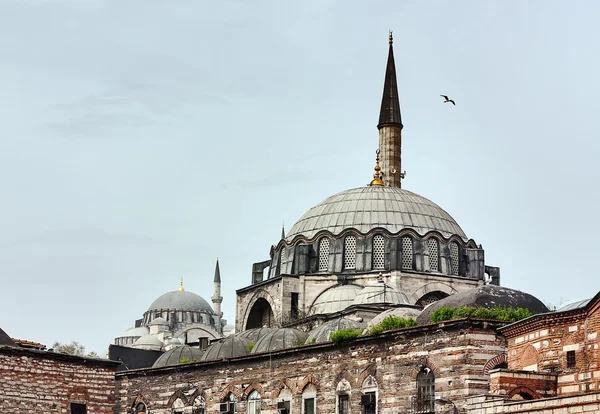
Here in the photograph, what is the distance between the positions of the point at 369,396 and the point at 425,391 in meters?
2.68

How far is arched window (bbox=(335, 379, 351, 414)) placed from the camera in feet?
147

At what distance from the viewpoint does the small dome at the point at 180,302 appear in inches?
4796

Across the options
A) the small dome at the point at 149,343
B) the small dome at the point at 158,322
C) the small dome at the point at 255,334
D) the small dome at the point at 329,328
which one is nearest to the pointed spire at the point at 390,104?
the small dome at the point at 255,334

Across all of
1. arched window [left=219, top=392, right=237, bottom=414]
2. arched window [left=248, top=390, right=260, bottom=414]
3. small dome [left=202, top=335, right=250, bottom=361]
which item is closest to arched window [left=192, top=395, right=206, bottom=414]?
arched window [left=219, top=392, right=237, bottom=414]

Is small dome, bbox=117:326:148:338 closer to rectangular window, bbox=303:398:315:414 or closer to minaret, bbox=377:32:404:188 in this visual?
minaret, bbox=377:32:404:188

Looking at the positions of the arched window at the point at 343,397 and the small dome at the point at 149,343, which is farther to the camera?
Answer: the small dome at the point at 149,343

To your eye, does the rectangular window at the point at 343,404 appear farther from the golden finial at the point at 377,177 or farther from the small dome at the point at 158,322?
the small dome at the point at 158,322

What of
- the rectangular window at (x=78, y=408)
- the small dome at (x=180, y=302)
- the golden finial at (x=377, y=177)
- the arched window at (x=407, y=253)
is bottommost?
the rectangular window at (x=78, y=408)

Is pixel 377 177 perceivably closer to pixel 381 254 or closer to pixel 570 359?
pixel 381 254

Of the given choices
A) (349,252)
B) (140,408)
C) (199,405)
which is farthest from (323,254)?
(199,405)

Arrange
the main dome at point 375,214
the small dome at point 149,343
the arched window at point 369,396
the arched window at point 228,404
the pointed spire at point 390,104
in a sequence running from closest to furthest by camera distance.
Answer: the arched window at point 369,396 < the arched window at point 228,404 < the main dome at point 375,214 < the pointed spire at point 390,104 < the small dome at point 149,343

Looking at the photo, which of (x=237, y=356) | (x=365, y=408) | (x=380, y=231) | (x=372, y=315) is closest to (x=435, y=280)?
(x=380, y=231)

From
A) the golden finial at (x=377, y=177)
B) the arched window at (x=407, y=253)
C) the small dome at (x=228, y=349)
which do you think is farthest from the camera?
the golden finial at (x=377, y=177)

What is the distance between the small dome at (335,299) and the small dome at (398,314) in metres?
7.31
